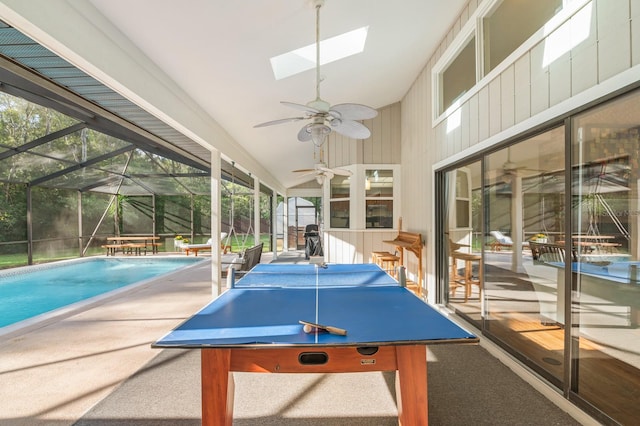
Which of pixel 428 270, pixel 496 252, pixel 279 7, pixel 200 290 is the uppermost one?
pixel 279 7

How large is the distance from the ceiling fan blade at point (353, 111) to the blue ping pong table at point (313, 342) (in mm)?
1617

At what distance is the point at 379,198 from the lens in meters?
6.38

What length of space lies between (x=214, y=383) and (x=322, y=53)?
3.51 metres

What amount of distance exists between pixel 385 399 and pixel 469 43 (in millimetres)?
3890

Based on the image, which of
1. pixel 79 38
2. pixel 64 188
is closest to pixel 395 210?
pixel 79 38

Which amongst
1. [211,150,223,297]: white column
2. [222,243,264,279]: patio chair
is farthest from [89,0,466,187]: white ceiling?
[222,243,264,279]: patio chair

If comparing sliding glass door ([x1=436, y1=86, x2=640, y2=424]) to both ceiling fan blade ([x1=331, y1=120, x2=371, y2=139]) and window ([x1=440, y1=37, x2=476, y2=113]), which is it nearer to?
window ([x1=440, y1=37, x2=476, y2=113])

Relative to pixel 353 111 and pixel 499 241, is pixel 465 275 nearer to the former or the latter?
pixel 499 241

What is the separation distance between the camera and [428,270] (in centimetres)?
470

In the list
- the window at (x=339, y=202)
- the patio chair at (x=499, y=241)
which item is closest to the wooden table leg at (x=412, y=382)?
the patio chair at (x=499, y=241)

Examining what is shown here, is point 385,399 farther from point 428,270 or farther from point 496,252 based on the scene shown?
point 428,270

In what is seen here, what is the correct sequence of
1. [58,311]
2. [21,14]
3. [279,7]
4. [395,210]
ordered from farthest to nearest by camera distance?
[395,210], [58,311], [279,7], [21,14]

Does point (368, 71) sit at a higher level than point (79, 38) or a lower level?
higher

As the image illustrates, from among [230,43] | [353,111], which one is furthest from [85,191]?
[353,111]
